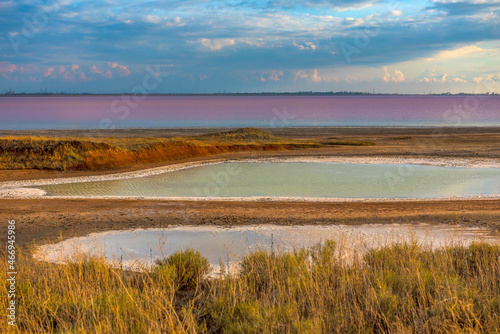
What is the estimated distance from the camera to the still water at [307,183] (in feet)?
56.2

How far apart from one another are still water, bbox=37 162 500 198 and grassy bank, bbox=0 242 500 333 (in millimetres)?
10069

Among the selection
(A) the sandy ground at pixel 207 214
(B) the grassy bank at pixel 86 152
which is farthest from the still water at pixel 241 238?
(B) the grassy bank at pixel 86 152

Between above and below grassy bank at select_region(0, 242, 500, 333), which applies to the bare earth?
below

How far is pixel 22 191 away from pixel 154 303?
14.4 meters

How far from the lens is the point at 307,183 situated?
19.3m

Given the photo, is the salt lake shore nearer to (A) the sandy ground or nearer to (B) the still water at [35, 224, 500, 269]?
(A) the sandy ground

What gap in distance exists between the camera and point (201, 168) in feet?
80.6

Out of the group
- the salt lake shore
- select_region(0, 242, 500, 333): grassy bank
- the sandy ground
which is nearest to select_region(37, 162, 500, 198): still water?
the salt lake shore

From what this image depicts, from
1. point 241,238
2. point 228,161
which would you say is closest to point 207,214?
point 241,238

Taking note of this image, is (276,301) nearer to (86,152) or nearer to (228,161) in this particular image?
(86,152)

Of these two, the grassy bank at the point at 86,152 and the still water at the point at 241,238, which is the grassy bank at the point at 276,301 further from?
the grassy bank at the point at 86,152

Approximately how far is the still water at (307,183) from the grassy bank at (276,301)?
10.1 metres

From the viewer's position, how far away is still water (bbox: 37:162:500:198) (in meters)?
17.1

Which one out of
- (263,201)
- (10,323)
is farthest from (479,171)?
(10,323)
